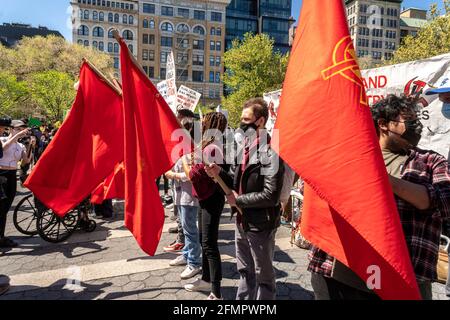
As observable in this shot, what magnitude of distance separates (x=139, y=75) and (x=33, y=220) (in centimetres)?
421

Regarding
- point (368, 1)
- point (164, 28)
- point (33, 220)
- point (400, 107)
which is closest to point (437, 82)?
point (400, 107)

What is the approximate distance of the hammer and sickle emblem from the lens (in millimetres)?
1665

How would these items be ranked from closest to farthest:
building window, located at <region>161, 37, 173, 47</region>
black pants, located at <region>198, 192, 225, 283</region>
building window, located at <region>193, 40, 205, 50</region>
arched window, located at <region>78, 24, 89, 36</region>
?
black pants, located at <region>198, 192, 225, 283</region> < arched window, located at <region>78, 24, 89, 36</region> < building window, located at <region>161, 37, 173, 47</region> < building window, located at <region>193, 40, 205, 50</region>

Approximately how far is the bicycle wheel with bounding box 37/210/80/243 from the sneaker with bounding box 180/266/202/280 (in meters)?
2.66

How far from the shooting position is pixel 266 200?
2.54 meters

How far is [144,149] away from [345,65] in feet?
6.83

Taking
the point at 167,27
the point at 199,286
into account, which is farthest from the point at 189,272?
the point at 167,27

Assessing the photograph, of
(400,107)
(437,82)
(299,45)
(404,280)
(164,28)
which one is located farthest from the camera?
(164,28)

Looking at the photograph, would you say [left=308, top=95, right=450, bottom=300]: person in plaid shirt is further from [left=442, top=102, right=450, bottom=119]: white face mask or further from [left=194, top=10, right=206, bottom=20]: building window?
[left=194, top=10, right=206, bottom=20]: building window

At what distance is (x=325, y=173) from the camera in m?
1.60

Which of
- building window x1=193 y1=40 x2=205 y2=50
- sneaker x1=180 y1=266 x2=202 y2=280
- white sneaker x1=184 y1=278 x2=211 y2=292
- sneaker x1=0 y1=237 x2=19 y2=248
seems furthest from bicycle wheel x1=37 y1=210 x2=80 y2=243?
building window x1=193 y1=40 x2=205 y2=50

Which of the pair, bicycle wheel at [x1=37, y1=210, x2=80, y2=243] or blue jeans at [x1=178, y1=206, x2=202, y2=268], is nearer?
blue jeans at [x1=178, y1=206, x2=202, y2=268]

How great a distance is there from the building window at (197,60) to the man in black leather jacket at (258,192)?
224 ft
